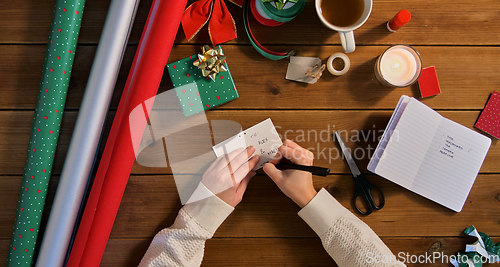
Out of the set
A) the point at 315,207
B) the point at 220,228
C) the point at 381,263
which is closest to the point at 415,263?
the point at 381,263

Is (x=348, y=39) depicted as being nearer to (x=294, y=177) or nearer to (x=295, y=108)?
(x=295, y=108)

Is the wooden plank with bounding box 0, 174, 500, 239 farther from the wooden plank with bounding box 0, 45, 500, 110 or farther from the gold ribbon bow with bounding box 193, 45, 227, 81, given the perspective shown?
the gold ribbon bow with bounding box 193, 45, 227, 81

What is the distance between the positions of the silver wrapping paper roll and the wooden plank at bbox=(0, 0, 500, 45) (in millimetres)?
82

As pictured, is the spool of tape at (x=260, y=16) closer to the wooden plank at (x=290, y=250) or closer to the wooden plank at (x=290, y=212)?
the wooden plank at (x=290, y=212)

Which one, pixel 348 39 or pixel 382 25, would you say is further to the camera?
pixel 382 25

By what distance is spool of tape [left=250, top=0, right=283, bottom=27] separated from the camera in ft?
2.57

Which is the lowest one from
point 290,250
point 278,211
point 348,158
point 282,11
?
point 290,250

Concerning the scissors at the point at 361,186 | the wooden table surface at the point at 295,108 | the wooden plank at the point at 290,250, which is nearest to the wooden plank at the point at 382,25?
the wooden table surface at the point at 295,108

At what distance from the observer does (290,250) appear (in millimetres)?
862

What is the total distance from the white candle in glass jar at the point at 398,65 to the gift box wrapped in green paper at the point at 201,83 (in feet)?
1.44

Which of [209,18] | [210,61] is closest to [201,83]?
[210,61]

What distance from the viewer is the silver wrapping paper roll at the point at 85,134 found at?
77 cm

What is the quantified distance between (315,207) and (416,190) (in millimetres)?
315

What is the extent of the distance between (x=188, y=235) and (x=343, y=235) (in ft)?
1.42
